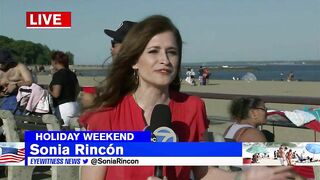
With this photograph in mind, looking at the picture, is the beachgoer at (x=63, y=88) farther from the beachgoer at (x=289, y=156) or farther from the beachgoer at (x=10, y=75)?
the beachgoer at (x=289, y=156)

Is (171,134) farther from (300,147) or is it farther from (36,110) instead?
(36,110)

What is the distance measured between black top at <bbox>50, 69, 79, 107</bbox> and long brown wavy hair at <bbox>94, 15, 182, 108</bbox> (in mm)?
4308

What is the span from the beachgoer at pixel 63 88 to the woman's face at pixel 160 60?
4.49 m

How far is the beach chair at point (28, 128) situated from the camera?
4.50 m

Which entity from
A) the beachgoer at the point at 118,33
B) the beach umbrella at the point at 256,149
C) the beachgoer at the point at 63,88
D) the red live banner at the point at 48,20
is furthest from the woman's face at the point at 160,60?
the beachgoer at the point at 63,88

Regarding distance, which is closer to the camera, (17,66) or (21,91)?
(21,91)

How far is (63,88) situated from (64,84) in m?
0.05

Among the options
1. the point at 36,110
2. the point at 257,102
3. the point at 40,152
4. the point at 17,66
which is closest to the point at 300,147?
the point at 40,152

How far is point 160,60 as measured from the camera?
7.48 ft

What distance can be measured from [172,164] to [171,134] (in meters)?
0.33

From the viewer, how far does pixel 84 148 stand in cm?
257

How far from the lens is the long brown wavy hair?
2.34 m

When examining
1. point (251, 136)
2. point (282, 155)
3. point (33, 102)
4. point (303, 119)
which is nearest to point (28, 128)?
point (33, 102)

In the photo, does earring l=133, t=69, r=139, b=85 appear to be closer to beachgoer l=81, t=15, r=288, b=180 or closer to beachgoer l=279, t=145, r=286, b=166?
beachgoer l=81, t=15, r=288, b=180
